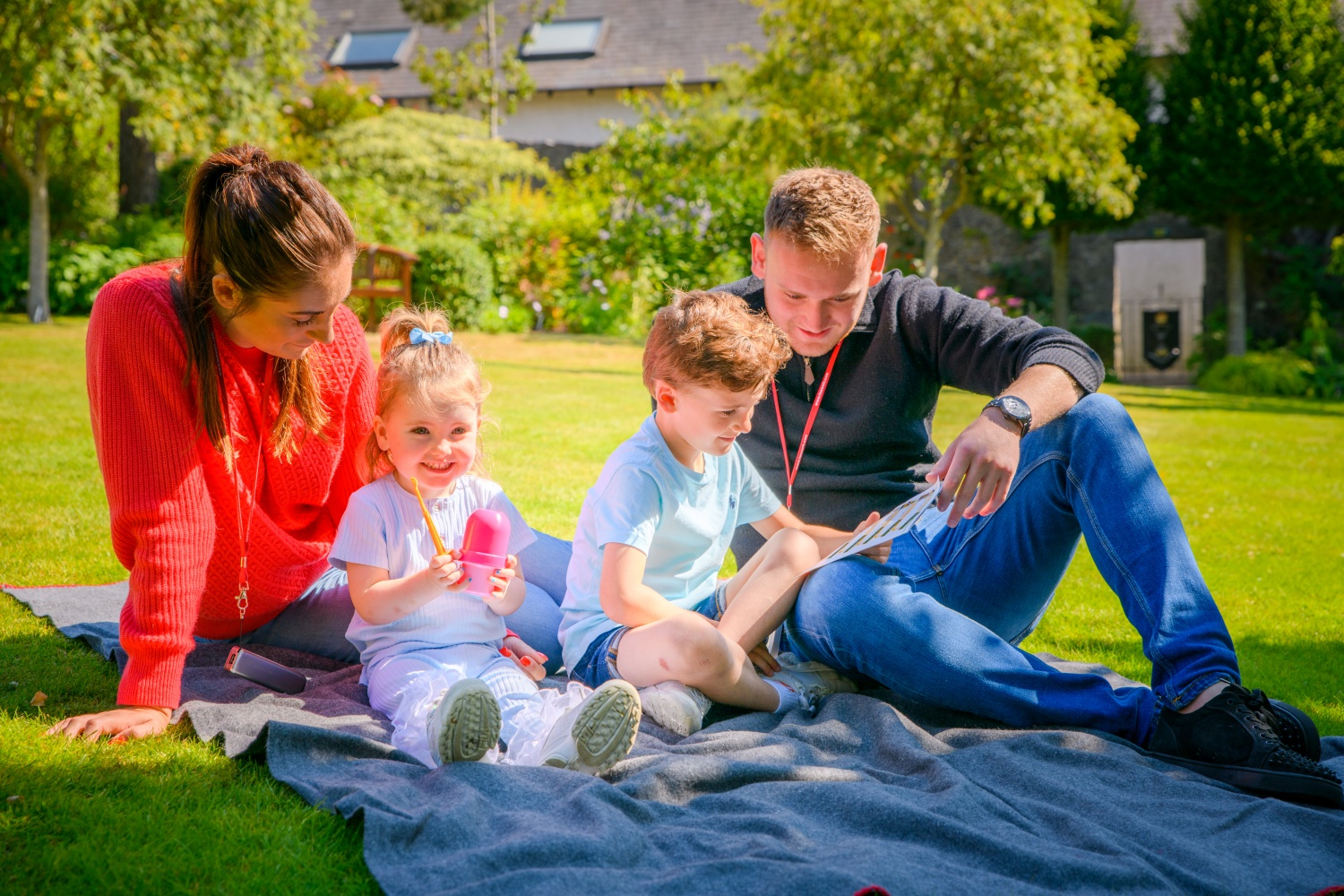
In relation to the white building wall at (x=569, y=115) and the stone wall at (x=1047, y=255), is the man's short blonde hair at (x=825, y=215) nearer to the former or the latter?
the stone wall at (x=1047, y=255)

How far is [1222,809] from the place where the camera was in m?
2.12

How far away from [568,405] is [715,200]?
6762mm

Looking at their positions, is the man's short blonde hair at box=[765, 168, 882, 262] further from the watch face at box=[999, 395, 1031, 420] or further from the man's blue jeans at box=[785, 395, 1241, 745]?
the man's blue jeans at box=[785, 395, 1241, 745]

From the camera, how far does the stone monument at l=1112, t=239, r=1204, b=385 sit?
17.1 m

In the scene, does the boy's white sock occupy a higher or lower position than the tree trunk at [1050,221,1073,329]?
lower

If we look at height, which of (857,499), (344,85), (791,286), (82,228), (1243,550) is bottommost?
(1243,550)

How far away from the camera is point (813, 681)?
2826 mm

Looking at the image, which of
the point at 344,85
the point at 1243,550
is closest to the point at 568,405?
the point at 1243,550

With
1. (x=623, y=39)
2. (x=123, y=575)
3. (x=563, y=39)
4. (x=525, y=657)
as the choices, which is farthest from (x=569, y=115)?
(x=525, y=657)

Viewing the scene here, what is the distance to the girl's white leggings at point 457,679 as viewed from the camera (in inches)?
95.3

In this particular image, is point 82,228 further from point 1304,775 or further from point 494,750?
point 1304,775

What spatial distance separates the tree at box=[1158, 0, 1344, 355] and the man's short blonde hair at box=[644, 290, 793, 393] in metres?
14.1

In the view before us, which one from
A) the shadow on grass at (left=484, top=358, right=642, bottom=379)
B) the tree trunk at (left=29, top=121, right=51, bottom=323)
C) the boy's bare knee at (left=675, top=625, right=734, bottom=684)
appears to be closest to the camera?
the boy's bare knee at (left=675, top=625, right=734, bottom=684)

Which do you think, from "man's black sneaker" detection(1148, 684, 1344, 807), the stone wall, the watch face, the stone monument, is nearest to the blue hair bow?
the watch face
